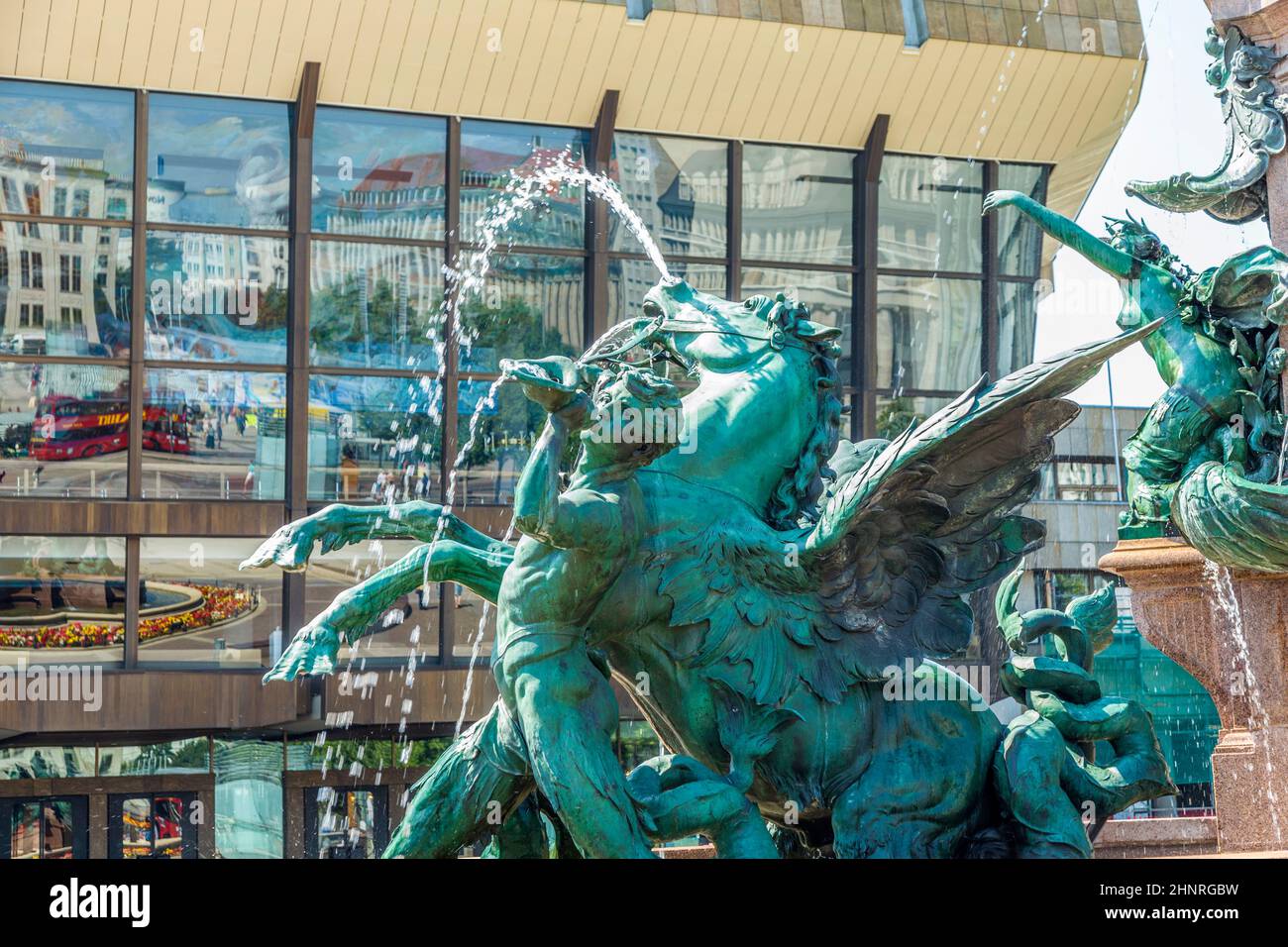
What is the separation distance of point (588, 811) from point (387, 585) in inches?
46.3

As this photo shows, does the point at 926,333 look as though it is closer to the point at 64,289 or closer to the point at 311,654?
A: the point at 64,289

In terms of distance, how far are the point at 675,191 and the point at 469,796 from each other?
1886cm

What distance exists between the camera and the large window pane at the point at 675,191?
79.2 feet

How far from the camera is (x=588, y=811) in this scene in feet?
19.5

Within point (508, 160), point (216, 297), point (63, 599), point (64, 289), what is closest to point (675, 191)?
point (508, 160)

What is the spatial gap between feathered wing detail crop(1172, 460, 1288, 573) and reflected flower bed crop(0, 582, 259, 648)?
1628 centimetres

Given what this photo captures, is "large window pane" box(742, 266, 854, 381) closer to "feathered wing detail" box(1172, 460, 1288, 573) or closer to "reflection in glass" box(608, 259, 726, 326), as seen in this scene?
"reflection in glass" box(608, 259, 726, 326)

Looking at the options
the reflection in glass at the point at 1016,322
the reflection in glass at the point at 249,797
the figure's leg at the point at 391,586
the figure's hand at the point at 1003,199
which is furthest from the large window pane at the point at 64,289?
the figure's leg at the point at 391,586

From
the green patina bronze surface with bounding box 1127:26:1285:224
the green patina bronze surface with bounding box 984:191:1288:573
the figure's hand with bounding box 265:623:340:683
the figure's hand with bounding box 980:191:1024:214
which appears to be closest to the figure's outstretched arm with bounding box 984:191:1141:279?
the green patina bronze surface with bounding box 984:191:1288:573

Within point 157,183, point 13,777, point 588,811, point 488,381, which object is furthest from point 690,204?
point 588,811

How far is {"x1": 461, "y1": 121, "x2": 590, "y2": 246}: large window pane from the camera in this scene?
933 inches

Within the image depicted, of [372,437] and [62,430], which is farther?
[372,437]

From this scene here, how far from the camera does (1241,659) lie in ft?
26.4

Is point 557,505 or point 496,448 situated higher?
point 496,448
